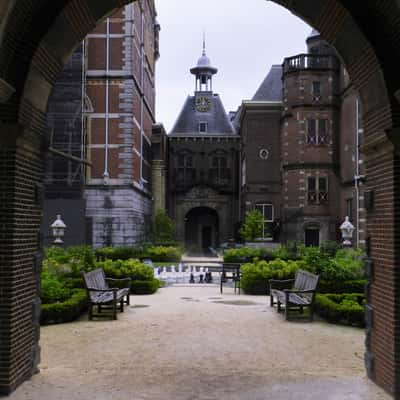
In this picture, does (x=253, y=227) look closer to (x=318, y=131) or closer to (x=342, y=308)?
(x=318, y=131)

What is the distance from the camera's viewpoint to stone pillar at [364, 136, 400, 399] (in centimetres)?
662

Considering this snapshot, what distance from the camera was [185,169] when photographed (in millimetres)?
48562

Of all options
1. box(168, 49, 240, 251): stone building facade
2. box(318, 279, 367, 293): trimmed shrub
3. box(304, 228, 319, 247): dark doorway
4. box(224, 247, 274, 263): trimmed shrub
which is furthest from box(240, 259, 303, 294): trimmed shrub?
box(168, 49, 240, 251): stone building facade

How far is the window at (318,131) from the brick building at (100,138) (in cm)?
1191

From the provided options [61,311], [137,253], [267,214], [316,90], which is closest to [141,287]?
[61,311]

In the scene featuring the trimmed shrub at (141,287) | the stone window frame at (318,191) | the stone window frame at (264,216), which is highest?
the stone window frame at (318,191)

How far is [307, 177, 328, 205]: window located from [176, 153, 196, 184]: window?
15338 mm

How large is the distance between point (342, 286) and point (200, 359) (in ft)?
23.0

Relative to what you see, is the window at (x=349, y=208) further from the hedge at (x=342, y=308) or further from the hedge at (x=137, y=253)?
the hedge at (x=342, y=308)

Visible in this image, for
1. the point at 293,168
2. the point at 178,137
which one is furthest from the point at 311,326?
the point at 178,137

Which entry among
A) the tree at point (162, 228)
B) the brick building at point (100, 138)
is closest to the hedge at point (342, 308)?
the brick building at point (100, 138)

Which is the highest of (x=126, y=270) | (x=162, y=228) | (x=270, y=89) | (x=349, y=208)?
(x=270, y=89)

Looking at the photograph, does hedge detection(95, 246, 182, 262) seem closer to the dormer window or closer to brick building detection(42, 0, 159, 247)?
brick building detection(42, 0, 159, 247)

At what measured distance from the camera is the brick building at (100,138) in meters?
29.1
